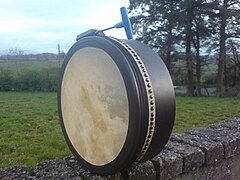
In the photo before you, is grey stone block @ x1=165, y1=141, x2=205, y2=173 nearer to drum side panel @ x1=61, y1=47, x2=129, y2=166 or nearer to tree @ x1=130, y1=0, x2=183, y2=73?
drum side panel @ x1=61, y1=47, x2=129, y2=166

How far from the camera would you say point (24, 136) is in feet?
12.6

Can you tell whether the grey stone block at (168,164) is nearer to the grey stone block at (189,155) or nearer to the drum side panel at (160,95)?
the grey stone block at (189,155)

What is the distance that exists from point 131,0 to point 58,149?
11.0 metres

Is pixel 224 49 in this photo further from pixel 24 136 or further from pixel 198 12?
pixel 24 136

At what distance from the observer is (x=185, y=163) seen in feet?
4.43

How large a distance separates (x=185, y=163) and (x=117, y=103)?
56 cm

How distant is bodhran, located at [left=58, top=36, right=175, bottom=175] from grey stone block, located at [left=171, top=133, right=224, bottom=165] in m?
0.50

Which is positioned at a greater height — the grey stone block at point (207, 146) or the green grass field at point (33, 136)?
the grey stone block at point (207, 146)

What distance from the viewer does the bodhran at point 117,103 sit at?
926 millimetres

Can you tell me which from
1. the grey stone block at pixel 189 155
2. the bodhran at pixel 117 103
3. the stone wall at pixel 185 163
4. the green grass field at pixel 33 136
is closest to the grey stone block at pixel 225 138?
the stone wall at pixel 185 163

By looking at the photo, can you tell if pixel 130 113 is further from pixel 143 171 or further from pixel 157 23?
pixel 157 23

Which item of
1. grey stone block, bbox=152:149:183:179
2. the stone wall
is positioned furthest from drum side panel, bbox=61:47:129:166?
grey stone block, bbox=152:149:183:179

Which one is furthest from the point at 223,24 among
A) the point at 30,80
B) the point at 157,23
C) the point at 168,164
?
the point at 168,164

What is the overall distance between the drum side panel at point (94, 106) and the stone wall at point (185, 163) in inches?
4.7
